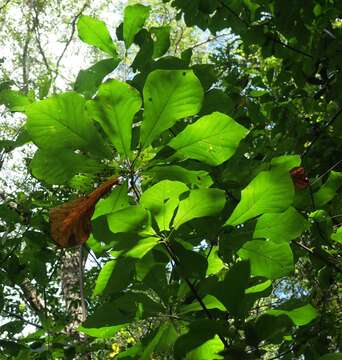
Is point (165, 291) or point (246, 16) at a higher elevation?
point (246, 16)

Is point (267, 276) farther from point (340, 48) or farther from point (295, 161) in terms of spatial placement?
point (340, 48)

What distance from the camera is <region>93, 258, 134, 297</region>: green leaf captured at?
0.70 m

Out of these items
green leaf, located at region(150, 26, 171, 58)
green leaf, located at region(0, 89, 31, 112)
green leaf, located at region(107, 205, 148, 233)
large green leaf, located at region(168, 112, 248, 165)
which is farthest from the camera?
green leaf, located at region(150, 26, 171, 58)

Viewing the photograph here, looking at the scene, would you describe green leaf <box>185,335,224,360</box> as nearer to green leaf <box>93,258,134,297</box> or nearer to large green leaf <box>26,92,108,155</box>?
green leaf <box>93,258,134,297</box>

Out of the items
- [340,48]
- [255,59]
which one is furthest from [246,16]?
[255,59]

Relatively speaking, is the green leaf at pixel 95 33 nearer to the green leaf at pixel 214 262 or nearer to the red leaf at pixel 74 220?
the red leaf at pixel 74 220

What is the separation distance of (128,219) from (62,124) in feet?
0.58

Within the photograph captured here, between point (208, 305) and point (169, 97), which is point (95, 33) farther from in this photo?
point (208, 305)

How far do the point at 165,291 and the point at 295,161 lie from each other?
386 millimetres

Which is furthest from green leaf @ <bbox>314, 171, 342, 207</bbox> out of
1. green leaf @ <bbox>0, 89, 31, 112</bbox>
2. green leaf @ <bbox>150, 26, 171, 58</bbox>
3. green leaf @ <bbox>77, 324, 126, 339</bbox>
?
green leaf @ <bbox>0, 89, 31, 112</bbox>

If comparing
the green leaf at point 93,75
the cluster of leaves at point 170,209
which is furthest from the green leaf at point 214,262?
the green leaf at point 93,75

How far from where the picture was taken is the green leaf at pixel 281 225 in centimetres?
68

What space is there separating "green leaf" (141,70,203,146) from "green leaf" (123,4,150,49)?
36 centimetres

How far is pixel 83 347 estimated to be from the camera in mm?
1846
